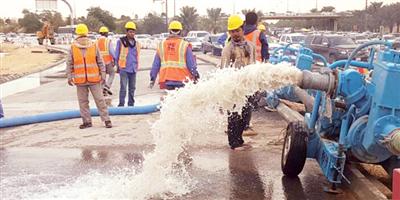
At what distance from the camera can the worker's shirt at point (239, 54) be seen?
748cm

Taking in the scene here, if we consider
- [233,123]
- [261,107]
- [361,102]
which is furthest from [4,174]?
[261,107]

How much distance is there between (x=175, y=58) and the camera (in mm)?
8703

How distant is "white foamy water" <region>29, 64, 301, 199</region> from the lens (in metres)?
5.32

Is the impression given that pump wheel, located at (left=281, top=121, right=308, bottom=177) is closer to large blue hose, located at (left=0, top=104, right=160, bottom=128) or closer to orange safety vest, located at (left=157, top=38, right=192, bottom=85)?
orange safety vest, located at (left=157, top=38, right=192, bottom=85)

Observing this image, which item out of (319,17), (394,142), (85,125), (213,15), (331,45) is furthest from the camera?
(213,15)

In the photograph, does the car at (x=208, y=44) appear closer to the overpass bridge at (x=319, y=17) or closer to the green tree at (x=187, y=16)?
the overpass bridge at (x=319, y=17)

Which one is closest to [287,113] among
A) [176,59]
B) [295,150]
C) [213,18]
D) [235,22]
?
[176,59]

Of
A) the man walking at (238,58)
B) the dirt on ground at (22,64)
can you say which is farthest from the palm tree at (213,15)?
the man walking at (238,58)

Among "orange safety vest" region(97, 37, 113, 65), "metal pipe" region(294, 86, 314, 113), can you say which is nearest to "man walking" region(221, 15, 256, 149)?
"metal pipe" region(294, 86, 314, 113)

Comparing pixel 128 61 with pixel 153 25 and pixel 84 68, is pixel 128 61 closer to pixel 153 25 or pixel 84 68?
pixel 84 68

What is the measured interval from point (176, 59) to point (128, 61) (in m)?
2.81

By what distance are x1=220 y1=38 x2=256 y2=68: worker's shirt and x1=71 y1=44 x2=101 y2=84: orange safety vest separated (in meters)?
2.47

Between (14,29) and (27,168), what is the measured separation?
107 meters

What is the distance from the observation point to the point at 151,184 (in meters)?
→ 5.66
